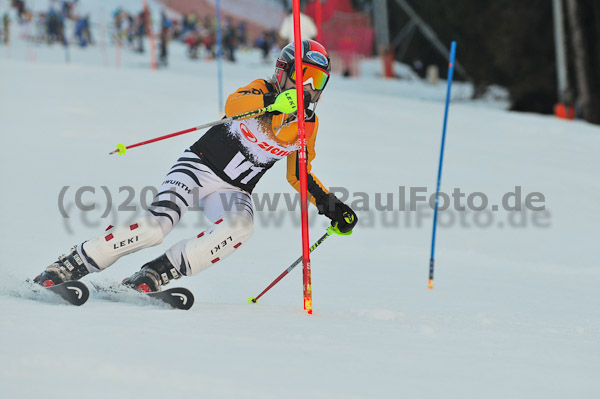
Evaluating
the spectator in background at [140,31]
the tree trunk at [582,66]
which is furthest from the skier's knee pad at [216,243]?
the spectator in background at [140,31]

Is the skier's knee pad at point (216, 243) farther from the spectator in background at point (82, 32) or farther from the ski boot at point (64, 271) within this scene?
the spectator in background at point (82, 32)

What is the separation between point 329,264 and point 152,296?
354cm

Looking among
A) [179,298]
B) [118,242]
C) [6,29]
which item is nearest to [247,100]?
[118,242]

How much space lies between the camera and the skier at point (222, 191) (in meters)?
3.91

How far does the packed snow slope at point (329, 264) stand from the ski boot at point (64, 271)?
0.16 metres

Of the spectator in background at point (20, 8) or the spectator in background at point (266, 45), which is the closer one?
the spectator in background at point (266, 45)

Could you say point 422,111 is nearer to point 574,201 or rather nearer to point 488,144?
point 488,144

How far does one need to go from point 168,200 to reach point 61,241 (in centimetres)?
327

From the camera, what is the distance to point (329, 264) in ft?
23.3

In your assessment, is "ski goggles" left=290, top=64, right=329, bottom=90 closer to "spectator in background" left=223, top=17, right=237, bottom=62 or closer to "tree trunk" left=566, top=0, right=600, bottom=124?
"tree trunk" left=566, top=0, right=600, bottom=124

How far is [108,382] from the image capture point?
2475mm

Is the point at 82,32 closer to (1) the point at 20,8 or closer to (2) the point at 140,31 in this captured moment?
(2) the point at 140,31

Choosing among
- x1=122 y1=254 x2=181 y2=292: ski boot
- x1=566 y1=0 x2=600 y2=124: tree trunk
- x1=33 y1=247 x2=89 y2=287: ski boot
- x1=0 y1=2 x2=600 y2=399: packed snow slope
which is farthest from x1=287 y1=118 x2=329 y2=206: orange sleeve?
x1=566 y1=0 x2=600 y2=124: tree trunk

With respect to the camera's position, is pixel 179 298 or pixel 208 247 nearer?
pixel 179 298
